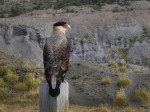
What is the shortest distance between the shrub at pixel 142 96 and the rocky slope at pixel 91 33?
4876cm

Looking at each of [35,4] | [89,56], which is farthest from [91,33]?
[35,4]

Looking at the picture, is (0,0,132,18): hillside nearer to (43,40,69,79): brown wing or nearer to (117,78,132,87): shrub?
(117,78,132,87): shrub

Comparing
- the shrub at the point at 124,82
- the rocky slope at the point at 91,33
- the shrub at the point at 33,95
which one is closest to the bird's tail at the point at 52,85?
the shrub at the point at 33,95

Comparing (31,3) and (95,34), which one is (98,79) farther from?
(31,3)

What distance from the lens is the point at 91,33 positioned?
9012 centimetres

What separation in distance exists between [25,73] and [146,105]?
610 centimetres

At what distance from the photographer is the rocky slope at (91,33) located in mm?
79438

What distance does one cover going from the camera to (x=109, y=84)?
71.1 feet

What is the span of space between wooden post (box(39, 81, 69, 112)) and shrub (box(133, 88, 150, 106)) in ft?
34.3

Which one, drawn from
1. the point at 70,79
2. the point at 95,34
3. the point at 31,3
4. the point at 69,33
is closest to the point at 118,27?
the point at 95,34

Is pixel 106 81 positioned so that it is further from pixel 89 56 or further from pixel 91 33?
pixel 91 33

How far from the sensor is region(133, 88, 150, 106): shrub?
19.6 meters

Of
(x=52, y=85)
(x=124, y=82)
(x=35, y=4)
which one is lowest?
(x=35, y=4)

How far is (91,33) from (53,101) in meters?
81.2
